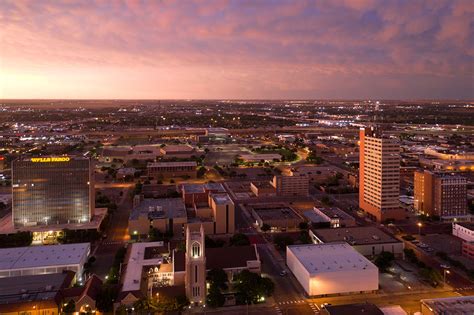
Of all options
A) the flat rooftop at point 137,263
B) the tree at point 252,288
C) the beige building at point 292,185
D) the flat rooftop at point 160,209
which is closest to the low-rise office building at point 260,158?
the beige building at point 292,185

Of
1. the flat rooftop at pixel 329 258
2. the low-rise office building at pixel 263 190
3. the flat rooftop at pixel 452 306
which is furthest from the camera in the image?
the low-rise office building at pixel 263 190

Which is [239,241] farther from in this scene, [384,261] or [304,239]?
[384,261]

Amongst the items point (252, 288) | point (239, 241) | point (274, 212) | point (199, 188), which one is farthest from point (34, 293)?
point (199, 188)

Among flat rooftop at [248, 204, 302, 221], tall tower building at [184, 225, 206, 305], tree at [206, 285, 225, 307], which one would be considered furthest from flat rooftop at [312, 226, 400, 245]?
tall tower building at [184, 225, 206, 305]

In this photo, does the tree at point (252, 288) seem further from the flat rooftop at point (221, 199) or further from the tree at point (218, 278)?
the flat rooftop at point (221, 199)

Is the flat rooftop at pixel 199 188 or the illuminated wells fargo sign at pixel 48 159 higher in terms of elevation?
the illuminated wells fargo sign at pixel 48 159

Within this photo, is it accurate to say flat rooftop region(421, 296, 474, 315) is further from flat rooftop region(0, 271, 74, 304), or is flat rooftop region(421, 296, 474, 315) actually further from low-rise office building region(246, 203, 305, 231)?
flat rooftop region(0, 271, 74, 304)
